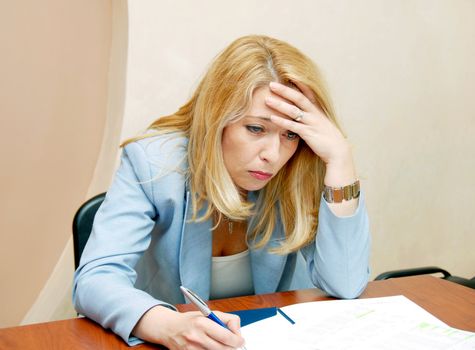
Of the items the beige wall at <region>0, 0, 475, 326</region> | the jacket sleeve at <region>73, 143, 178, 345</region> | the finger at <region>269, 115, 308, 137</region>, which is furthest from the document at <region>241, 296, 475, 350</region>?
the beige wall at <region>0, 0, 475, 326</region>

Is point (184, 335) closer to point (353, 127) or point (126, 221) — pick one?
point (126, 221)

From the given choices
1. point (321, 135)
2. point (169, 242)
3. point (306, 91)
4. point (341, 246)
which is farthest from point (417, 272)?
point (169, 242)

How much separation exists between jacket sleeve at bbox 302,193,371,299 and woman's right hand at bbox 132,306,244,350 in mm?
497

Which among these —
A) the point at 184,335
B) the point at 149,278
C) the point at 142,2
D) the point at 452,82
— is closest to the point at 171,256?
the point at 149,278

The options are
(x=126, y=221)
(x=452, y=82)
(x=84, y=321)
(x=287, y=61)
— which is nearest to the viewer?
(x=84, y=321)

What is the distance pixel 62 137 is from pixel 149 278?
1.01m

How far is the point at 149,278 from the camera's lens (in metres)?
1.56

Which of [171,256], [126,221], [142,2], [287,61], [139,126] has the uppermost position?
[142,2]

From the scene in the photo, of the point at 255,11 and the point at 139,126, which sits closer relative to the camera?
the point at 139,126

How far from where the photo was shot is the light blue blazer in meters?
1.24

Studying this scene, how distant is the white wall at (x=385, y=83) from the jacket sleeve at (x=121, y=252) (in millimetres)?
678

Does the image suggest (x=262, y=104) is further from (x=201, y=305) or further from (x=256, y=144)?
(x=201, y=305)

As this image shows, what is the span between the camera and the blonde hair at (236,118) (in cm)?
138

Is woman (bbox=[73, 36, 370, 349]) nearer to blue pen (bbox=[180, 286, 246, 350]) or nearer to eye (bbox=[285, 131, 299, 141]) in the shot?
eye (bbox=[285, 131, 299, 141])
